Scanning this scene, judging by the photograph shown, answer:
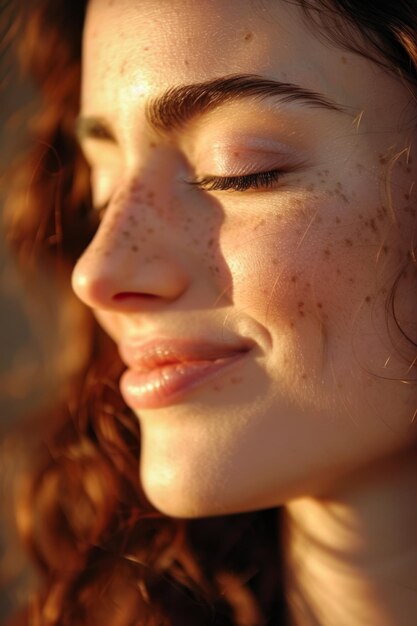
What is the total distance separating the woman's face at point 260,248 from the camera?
101 cm

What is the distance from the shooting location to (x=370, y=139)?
1.01 metres

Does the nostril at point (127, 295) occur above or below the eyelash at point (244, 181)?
below

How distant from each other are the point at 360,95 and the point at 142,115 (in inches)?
11.0

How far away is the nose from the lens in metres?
1.06

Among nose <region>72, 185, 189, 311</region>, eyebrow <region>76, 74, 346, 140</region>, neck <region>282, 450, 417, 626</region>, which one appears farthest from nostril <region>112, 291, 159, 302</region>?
neck <region>282, 450, 417, 626</region>

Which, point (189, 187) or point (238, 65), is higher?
point (238, 65)

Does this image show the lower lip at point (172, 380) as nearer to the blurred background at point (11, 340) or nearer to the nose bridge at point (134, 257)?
the nose bridge at point (134, 257)

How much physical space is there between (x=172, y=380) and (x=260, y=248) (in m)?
0.22

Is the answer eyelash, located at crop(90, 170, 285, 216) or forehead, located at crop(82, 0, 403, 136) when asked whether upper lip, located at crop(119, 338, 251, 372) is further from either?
forehead, located at crop(82, 0, 403, 136)

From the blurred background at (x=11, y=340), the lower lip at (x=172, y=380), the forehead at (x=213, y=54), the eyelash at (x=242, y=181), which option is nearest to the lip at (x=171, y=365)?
the lower lip at (x=172, y=380)

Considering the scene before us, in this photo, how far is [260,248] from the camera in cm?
102

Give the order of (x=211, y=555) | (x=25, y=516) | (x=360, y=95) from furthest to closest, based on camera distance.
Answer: (x=25, y=516) < (x=211, y=555) < (x=360, y=95)

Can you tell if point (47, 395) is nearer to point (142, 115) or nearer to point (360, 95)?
point (142, 115)

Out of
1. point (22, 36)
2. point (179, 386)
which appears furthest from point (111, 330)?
point (22, 36)
